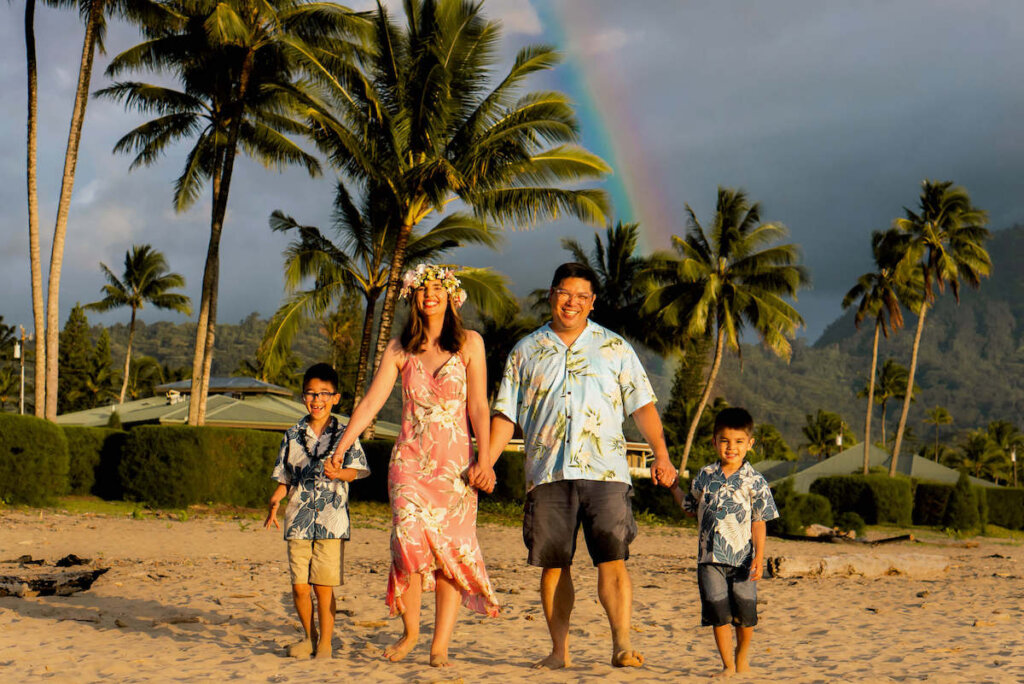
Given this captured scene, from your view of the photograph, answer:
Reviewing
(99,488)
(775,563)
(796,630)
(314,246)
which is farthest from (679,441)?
(796,630)

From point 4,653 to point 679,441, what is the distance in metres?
54.2

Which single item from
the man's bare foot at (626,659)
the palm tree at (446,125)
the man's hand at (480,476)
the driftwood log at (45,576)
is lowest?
the driftwood log at (45,576)

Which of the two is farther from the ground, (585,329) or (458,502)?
(585,329)

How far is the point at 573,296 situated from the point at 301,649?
2420 millimetres

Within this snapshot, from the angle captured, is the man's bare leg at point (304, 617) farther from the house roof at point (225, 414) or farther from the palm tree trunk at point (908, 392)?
the palm tree trunk at point (908, 392)

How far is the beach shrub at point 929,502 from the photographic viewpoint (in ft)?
110

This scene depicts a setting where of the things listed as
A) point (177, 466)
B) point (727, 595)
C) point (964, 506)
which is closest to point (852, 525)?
point (964, 506)

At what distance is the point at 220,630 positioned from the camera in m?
6.02

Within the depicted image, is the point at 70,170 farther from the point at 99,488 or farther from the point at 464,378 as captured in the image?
the point at 464,378

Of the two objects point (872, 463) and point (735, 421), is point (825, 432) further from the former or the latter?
point (735, 421)

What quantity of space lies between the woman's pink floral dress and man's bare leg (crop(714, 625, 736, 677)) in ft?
3.75

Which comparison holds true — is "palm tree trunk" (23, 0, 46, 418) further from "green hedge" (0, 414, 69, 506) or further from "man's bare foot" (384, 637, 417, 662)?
"man's bare foot" (384, 637, 417, 662)

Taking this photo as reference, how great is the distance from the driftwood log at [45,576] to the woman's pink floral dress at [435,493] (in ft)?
13.7

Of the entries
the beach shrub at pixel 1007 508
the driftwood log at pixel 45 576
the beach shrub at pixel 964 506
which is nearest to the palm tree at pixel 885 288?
the beach shrub at pixel 1007 508
